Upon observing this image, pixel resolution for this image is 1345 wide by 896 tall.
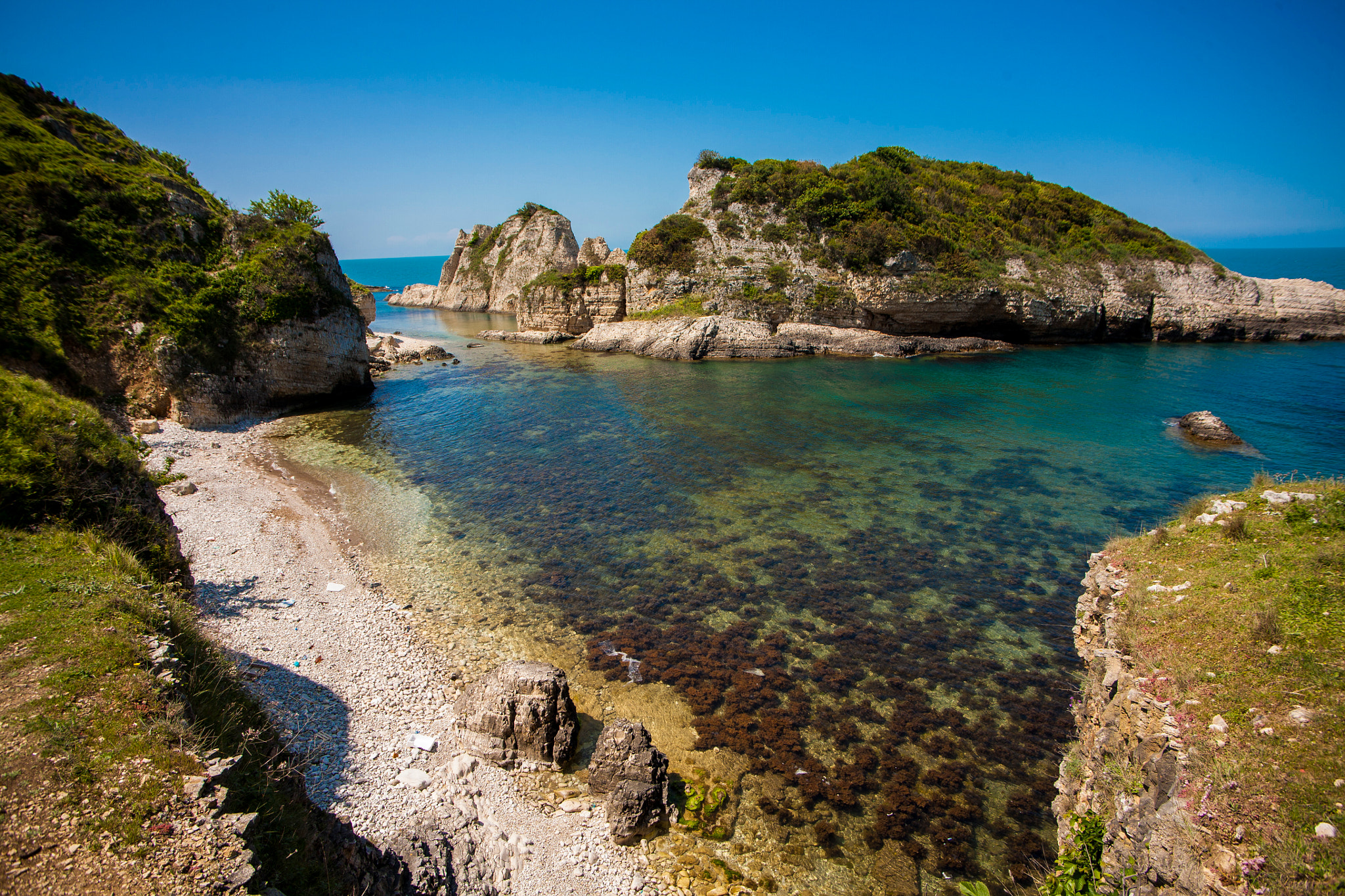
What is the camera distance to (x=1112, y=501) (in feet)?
58.9

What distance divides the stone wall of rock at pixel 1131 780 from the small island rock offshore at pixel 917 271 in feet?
129

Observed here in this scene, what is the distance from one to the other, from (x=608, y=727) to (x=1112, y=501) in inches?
747

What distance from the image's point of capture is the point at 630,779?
7805mm

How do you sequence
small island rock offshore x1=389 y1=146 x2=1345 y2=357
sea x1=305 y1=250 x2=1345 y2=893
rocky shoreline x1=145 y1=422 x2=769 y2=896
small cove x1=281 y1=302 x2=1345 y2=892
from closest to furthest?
1. rocky shoreline x1=145 y1=422 x2=769 y2=896
2. sea x1=305 y1=250 x2=1345 y2=893
3. small cove x1=281 y1=302 x2=1345 y2=892
4. small island rock offshore x1=389 y1=146 x2=1345 y2=357

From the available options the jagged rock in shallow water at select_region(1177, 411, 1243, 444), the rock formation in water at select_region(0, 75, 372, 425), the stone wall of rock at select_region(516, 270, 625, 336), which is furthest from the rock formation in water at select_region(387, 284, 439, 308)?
the jagged rock in shallow water at select_region(1177, 411, 1243, 444)

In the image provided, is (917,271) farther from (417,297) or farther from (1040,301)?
(417,297)

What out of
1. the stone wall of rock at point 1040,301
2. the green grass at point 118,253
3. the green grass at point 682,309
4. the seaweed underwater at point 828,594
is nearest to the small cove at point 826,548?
the seaweed underwater at point 828,594

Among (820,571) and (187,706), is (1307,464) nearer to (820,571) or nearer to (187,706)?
(820,571)

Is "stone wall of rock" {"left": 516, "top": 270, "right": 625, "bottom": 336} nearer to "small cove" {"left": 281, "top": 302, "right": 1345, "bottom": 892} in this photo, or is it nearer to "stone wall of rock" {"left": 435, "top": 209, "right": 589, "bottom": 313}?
"stone wall of rock" {"left": 435, "top": 209, "right": 589, "bottom": 313}

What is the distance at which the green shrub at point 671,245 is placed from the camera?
167 feet

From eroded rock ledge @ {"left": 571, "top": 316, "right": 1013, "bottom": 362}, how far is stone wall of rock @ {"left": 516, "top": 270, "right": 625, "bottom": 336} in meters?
9.90

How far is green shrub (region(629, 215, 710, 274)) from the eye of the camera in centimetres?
5081

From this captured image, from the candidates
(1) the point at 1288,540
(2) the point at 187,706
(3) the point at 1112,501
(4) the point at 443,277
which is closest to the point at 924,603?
(1) the point at 1288,540

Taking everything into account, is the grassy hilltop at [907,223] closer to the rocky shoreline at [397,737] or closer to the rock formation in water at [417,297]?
the rocky shoreline at [397,737]
